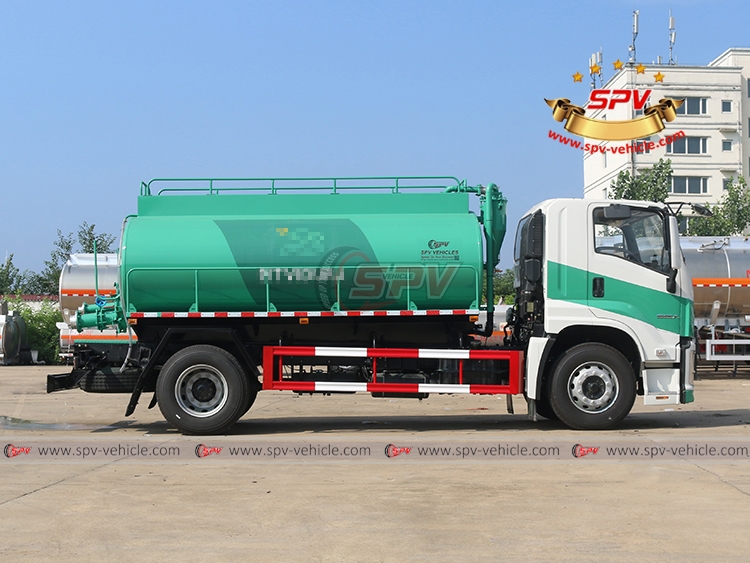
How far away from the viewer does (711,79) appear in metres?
67.9

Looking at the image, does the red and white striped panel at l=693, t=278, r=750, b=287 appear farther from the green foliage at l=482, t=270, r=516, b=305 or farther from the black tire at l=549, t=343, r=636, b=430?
the black tire at l=549, t=343, r=636, b=430

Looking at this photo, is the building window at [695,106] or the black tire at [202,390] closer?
the black tire at [202,390]

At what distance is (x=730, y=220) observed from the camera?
168ft

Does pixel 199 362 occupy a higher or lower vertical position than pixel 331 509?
higher

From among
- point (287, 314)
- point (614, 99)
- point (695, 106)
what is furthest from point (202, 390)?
point (695, 106)

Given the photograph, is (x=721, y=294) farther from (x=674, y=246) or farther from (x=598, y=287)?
(x=598, y=287)

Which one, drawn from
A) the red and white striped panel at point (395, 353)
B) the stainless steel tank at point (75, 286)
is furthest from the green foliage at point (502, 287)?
the stainless steel tank at point (75, 286)

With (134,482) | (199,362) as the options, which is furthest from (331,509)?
(199,362)

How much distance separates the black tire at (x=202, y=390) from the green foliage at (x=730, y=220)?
140 feet

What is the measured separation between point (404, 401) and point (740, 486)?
9805 mm

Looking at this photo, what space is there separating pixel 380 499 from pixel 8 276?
226ft

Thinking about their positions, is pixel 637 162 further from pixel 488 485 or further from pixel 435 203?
pixel 488 485

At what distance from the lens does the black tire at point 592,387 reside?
1151 centimetres

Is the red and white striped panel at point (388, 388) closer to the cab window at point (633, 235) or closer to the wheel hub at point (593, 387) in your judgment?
the wheel hub at point (593, 387)
